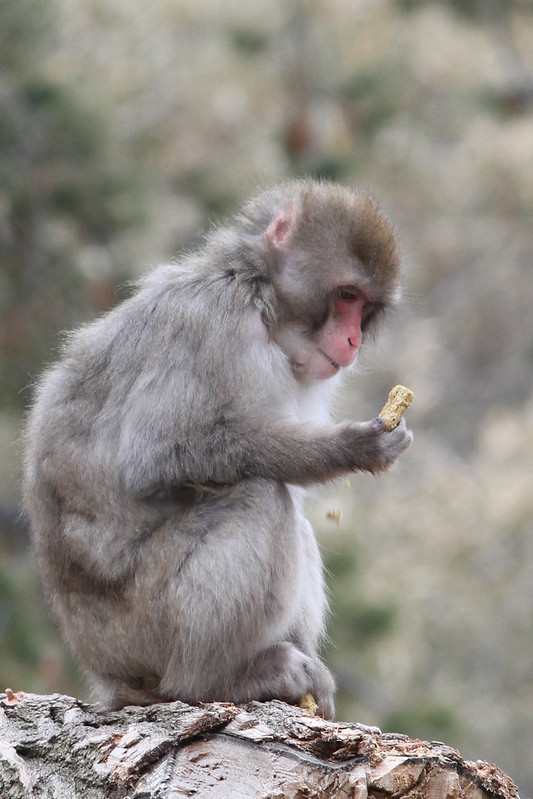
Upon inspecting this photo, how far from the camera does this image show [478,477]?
13.4 metres

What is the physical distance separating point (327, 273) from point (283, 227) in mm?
264

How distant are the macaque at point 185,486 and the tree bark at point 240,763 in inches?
17.1

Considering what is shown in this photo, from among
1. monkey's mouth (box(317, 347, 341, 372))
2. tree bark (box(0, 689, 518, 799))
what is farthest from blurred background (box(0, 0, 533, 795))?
tree bark (box(0, 689, 518, 799))

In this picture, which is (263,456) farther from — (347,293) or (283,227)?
(283,227)

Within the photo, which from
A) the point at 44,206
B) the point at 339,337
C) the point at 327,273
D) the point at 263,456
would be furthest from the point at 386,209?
the point at 44,206

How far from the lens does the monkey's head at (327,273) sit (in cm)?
452

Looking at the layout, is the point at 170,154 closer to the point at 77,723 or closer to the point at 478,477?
the point at 478,477

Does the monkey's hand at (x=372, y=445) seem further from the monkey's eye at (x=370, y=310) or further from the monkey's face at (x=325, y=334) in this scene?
the monkey's eye at (x=370, y=310)

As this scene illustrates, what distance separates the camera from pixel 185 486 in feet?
13.9

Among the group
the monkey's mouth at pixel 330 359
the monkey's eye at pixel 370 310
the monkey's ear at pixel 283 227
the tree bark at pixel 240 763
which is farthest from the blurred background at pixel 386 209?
the tree bark at pixel 240 763

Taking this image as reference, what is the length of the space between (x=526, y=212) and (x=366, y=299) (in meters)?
12.0

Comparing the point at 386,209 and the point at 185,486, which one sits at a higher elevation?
the point at 386,209

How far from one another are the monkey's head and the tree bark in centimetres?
146

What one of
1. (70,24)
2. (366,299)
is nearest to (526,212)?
(70,24)
